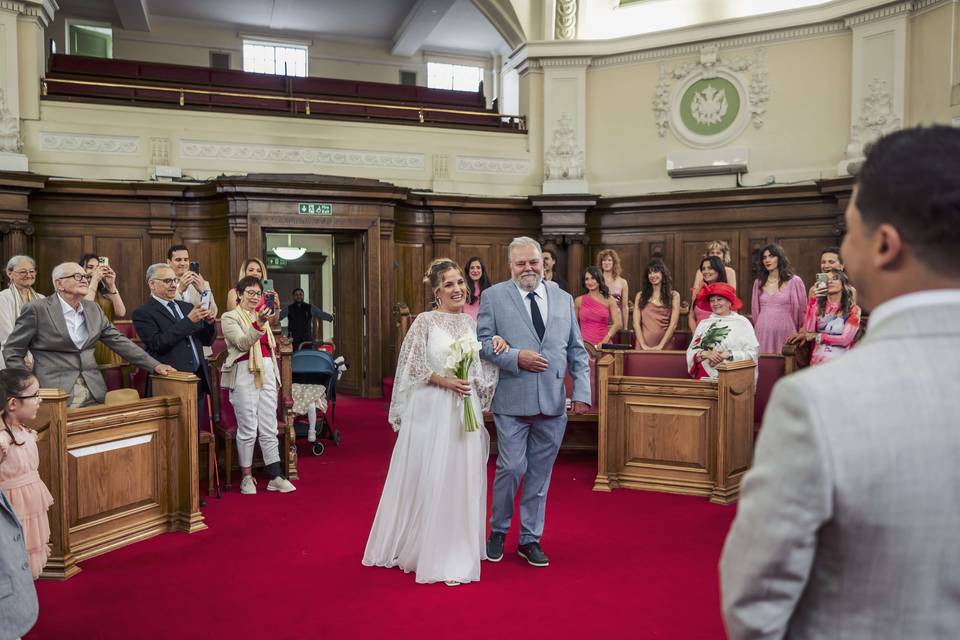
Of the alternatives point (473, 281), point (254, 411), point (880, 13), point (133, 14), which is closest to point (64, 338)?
point (254, 411)

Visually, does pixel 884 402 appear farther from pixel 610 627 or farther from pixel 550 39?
pixel 550 39

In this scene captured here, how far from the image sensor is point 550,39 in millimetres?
10617

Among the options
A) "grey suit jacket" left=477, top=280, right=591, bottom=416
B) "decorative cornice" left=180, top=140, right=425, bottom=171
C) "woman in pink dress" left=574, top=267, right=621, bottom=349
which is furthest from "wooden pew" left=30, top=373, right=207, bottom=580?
"decorative cornice" left=180, top=140, right=425, bottom=171

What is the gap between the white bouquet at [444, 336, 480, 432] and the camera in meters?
3.42

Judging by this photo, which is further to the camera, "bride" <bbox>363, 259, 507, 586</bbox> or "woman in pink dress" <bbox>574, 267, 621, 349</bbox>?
Result: "woman in pink dress" <bbox>574, 267, 621, 349</bbox>

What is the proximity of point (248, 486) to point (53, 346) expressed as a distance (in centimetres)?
157

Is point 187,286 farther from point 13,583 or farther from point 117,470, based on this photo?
point 13,583

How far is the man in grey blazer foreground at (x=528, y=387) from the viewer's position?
11.7 ft

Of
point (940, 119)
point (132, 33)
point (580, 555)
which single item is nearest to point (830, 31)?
point (940, 119)

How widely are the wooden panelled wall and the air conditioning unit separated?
0.98 ft

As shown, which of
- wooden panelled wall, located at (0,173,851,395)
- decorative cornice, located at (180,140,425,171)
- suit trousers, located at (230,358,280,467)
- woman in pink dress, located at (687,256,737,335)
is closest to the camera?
suit trousers, located at (230,358,280,467)

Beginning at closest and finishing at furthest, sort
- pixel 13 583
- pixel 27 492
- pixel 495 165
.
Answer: pixel 13 583, pixel 27 492, pixel 495 165

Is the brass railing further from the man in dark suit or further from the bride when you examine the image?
the bride

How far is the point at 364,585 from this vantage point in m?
3.41
